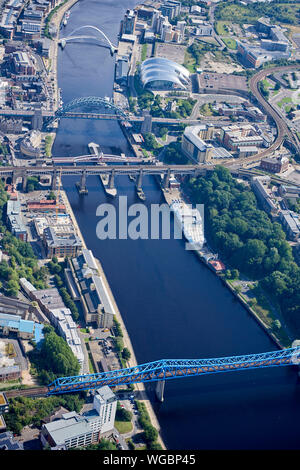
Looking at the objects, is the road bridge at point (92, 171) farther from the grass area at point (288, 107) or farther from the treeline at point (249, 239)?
the grass area at point (288, 107)

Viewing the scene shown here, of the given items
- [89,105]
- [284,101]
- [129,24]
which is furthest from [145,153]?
[129,24]

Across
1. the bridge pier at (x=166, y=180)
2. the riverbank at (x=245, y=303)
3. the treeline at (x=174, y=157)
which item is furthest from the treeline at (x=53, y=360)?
the treeline at (x=174, y=157)

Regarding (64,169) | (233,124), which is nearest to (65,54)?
(233,124)

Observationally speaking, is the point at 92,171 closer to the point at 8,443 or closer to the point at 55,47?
the point at 55,47

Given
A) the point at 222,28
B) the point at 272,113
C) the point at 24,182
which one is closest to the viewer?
the point at 24,182

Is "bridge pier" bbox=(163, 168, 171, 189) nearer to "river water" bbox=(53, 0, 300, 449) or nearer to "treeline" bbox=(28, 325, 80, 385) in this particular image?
"river water" bbox=(53, 0, 300, 449)
